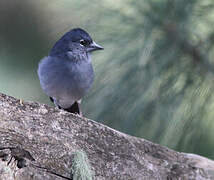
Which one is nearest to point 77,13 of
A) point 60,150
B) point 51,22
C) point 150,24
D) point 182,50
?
point 51,22

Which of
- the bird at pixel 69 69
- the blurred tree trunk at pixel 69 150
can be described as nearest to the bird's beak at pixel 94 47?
the bird at pixel 69 69

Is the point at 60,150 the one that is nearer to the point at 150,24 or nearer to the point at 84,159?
the point at 84,159

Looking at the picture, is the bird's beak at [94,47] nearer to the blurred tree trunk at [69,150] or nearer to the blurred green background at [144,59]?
the blurred green background at [144,59]

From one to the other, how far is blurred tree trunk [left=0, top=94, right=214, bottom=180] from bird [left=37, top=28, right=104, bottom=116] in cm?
74

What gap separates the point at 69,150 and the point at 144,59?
47 centimetres

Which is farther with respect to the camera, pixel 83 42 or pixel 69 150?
pixel 83 42

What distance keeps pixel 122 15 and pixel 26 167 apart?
2.26 ft

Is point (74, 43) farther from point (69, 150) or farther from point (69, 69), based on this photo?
point (69, 150)

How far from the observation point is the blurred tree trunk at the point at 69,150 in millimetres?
1326

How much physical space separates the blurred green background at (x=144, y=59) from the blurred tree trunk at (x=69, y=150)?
3.3 inches

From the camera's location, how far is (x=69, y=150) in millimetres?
1402

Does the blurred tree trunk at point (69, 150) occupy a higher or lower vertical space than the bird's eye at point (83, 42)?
lower

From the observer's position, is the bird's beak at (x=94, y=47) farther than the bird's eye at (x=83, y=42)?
No

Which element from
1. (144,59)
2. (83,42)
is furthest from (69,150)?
(83,42)
